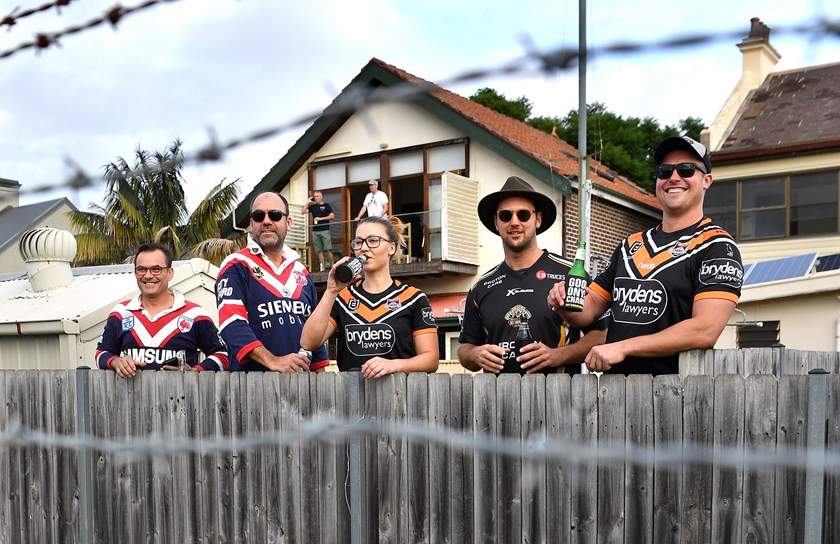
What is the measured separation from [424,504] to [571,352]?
99 cm

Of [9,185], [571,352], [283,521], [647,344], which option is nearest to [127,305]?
[283,521]

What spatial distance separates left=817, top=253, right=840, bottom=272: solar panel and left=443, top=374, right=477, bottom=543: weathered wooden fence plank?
12754 mm

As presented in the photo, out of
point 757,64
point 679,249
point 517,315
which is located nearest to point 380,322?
point 517,315

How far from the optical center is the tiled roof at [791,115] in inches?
700

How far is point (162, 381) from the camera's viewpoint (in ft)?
16.1

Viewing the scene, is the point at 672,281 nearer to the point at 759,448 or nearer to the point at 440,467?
the point at 759,448

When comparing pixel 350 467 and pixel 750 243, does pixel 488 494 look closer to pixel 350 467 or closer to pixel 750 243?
pixel 350 467

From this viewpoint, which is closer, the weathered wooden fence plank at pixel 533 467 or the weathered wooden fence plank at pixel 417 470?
the weathered wooden fence plank at pixel 533 467

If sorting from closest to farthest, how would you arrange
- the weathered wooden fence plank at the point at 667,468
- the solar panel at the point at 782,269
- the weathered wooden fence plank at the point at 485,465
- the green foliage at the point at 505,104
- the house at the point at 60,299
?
the weathered wooden fence plank at the point at 667,468 < the weathered wooden fence plank at the point at 485,465 < the house at the point at 60,299 < the solar panel at the point at 782,269 < the green foliage at the point at 505,104

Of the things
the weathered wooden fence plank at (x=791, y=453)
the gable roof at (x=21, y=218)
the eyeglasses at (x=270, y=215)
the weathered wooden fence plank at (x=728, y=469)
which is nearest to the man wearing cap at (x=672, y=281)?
the weathered wooden fence plank at (x=728, y=469)

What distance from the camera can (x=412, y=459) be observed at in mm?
4121

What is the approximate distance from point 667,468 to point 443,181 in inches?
573

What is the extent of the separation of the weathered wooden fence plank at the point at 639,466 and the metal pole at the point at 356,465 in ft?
4.15

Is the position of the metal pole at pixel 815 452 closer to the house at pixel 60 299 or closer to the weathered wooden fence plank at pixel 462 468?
the weathered wooden fence plank at pixel 462 468
